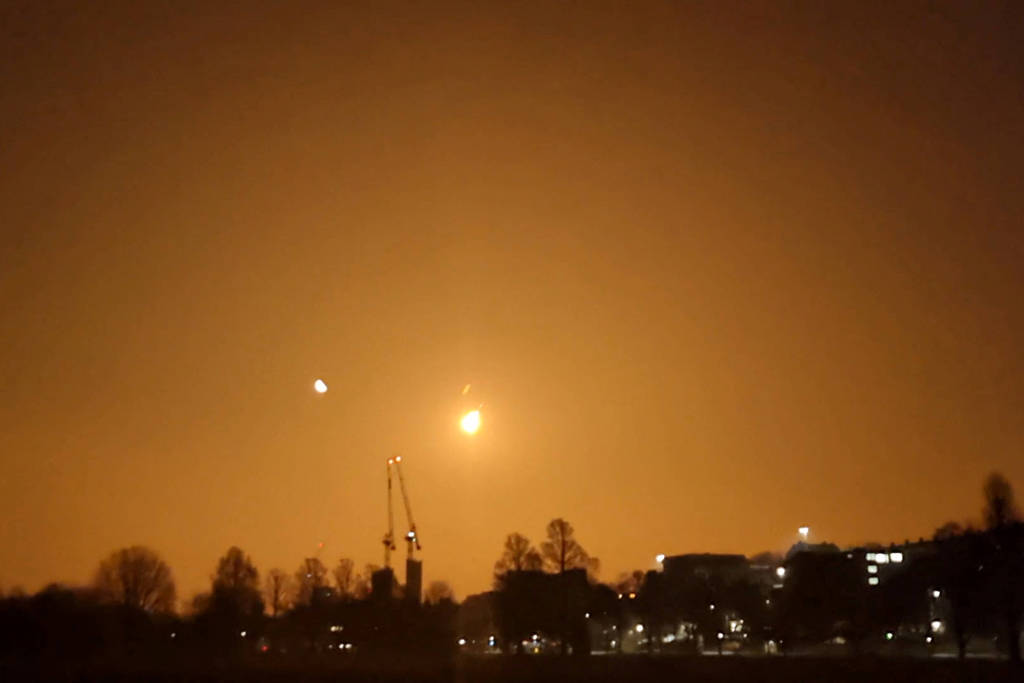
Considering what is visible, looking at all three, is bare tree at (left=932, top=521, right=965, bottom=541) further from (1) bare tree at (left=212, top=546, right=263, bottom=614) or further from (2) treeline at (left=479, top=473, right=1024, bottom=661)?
(1) bare tree at (left=212, top=546, right=263, bottom=614)

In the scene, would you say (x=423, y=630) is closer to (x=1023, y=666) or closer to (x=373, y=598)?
(x=373, y=598)

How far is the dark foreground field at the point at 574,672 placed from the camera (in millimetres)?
72375

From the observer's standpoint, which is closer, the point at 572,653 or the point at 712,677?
the point at 712,677

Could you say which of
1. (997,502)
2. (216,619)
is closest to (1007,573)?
(997,502)

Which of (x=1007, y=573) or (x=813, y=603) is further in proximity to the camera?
(x=813, y=603)

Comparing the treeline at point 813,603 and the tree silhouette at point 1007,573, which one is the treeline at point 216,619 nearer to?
the treeline at point 813,603

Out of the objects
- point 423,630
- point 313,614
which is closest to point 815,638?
point 423,630

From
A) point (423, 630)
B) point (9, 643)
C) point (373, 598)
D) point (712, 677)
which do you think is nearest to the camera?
point (712, 677)

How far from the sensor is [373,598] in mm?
131250

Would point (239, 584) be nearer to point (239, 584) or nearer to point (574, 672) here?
point (239, 584)

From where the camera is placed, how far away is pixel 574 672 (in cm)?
8394

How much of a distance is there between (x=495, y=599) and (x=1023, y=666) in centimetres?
5120

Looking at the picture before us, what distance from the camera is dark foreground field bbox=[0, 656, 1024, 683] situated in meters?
72.4

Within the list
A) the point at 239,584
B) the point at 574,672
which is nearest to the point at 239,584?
the point at 239,584
